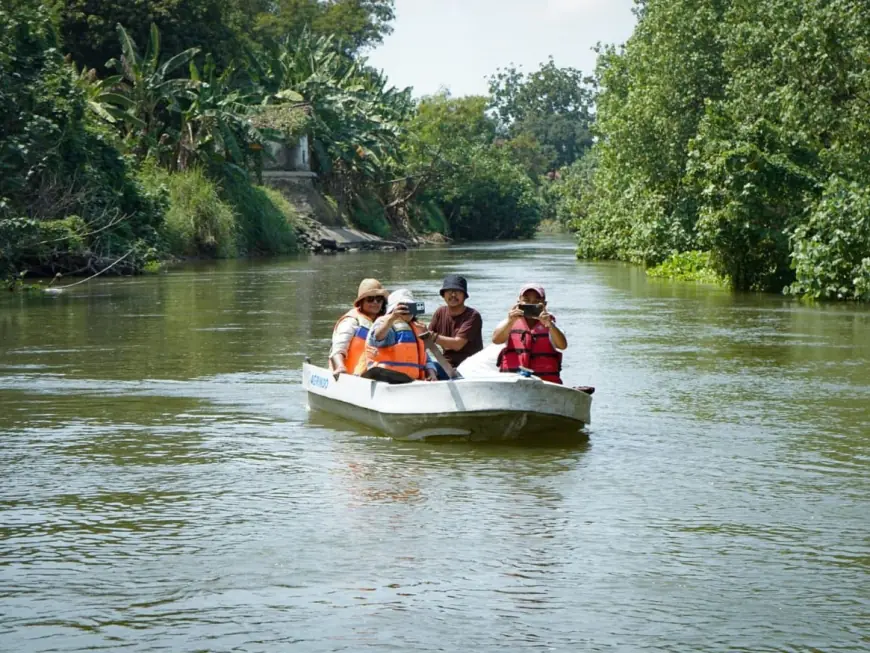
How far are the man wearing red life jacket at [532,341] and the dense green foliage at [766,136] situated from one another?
51.1 ft

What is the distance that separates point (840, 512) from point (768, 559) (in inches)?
58.9

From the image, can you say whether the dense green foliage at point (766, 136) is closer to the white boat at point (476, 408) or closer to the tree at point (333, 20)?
the white boat at point (476, 408)

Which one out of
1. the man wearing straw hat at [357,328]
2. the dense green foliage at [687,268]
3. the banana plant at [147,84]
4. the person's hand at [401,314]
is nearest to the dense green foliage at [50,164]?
the banana plant at [147,84]

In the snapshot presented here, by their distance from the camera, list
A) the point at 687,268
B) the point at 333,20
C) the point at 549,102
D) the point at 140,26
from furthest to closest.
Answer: the point at 549,102
the point at 333,20
the point at 140,26
the point at 687,268

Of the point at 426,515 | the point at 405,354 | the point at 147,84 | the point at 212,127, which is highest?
the point at 147,84

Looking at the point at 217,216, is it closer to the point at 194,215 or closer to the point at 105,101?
the point at 194,215

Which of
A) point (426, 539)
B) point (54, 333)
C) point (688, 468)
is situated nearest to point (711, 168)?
point (54, 333)

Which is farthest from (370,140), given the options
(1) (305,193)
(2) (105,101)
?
(2) (105,101)

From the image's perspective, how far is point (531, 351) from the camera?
1263 cm

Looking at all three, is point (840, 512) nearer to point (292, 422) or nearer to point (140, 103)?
point (292, 422)

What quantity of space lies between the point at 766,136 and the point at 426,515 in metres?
23.1

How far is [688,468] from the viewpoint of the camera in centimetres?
1130

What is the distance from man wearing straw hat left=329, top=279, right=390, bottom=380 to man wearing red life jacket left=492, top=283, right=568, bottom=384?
121 cm

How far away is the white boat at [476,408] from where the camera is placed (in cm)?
1176
